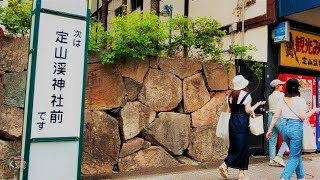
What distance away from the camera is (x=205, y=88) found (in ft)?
22.7

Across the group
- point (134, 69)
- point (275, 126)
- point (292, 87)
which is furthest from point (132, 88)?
point (275, 126)

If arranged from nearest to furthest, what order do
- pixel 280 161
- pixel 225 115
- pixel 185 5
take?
1. pixel 225 115
2. pixel 280 161
3. pixel 185 5

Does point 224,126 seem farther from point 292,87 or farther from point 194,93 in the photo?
point 194,93

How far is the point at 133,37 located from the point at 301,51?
207 inches

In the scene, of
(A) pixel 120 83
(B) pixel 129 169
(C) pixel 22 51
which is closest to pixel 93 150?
(B) pixel 129 169

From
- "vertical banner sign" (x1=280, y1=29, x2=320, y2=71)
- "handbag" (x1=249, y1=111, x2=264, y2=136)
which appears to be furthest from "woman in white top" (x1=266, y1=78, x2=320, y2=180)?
"vertical banner sign" (x1=280, y1=29, x2=320, y2=71)

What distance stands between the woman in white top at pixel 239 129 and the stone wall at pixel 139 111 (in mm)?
1335

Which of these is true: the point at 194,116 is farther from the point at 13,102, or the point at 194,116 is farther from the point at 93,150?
the point at 13,102

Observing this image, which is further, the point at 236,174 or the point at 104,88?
the point at 236,174

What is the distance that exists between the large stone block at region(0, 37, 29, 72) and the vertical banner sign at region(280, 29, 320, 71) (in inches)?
244

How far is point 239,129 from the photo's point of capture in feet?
17.3

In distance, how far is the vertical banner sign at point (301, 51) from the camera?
27.1 feet

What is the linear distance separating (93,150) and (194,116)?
2287 millimetres

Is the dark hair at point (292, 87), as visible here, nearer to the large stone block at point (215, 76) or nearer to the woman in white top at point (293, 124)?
the woman in white top at point (293, 124)
